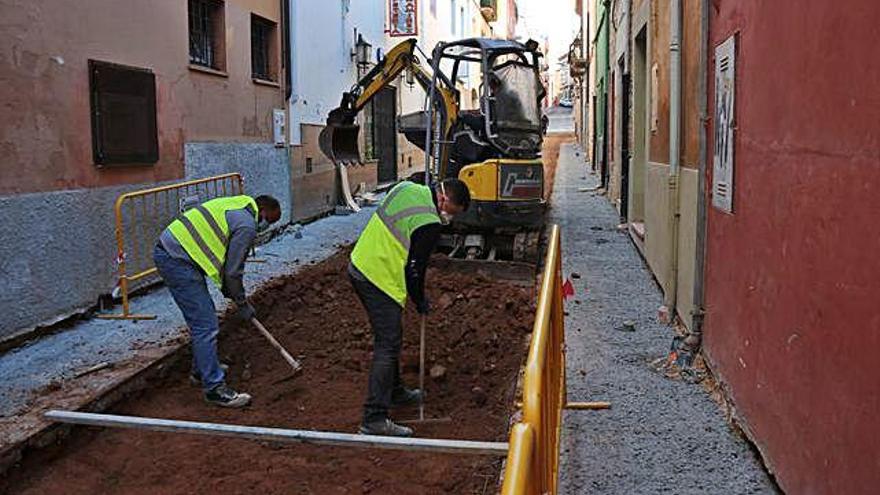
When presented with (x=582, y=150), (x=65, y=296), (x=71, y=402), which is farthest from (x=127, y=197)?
(x=582, y=150)

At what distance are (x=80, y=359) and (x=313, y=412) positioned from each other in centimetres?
189

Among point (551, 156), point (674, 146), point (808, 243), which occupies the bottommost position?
point (808, 243)

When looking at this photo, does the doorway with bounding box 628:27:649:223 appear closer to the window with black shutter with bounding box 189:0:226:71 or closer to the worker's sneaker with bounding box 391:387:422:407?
the window with black shutter with bounding box 189:0:226:71

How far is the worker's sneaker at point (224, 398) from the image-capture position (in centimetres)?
581

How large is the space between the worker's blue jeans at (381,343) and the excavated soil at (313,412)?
0.27 metres

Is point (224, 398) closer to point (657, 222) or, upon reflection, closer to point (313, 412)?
point (313, 412)

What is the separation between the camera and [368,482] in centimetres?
Answer: 471

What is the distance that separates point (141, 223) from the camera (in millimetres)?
8766

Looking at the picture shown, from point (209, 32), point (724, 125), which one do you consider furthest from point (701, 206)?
point (209, 32)

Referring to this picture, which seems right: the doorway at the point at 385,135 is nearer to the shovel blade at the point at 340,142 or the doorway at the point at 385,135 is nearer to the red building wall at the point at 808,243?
the shovel blade at the point at 340,142

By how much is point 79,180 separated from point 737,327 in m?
5.73

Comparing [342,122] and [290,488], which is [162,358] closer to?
[290,488]

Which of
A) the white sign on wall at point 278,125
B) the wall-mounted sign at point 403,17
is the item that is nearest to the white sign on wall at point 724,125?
the white sign on wall at point 278,125

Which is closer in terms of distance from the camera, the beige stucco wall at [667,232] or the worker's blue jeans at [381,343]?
the worker's blue jeans at [381,343]
